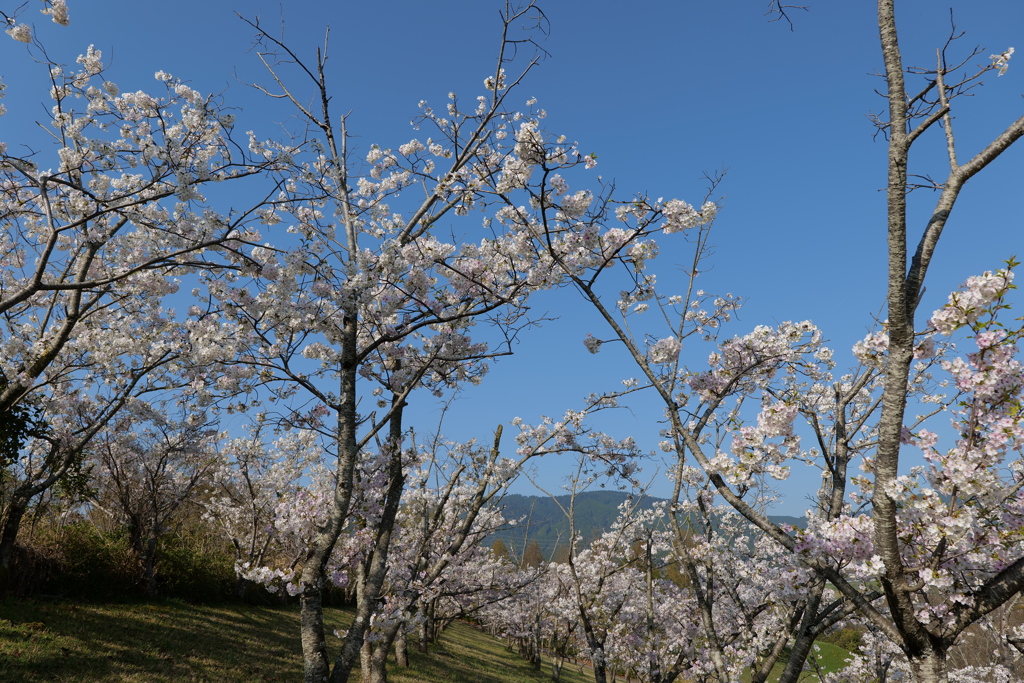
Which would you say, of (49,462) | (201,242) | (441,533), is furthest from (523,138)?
(441,533)

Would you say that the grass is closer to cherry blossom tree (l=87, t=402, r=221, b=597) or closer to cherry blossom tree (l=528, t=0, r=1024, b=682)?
cherry blossom tree (l=87, t=402, r=221, b=597)

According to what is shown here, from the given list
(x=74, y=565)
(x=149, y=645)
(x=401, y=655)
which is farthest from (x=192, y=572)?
(x=401, y=655)

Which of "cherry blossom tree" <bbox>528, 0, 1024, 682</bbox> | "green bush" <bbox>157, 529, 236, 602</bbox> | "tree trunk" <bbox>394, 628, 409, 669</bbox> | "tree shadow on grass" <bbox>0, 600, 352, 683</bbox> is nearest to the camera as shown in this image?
"cherry blossom tree" <bbox>528, 0, 1024, 682</bbox>

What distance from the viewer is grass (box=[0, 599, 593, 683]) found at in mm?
7023

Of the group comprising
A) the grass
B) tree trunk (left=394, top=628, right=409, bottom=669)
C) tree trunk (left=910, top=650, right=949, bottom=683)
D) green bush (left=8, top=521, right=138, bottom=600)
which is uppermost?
tree trunk (left=910, top=650, right=949, bottom=683)

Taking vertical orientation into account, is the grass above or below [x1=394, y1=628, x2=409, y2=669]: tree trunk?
above

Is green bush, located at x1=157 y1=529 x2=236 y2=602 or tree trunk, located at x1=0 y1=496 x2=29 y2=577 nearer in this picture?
tree trunk, located at x1=0 y1=496 x2=29 y2=577

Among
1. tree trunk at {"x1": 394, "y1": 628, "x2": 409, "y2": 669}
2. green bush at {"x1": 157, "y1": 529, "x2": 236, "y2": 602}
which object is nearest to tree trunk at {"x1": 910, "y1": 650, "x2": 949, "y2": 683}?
tree trunk at {"x1": 394, "y1": 628, "x2": 409, "y2": 669}

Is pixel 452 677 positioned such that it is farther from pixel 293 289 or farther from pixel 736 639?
pixel 293 289

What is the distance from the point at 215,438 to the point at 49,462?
2.94 metres

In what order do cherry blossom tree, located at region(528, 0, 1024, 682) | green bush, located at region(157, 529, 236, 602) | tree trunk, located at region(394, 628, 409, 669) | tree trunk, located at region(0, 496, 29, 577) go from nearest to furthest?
cherry blossom tree, located at region(528, 0, 1024, 682)
tree trunk, located at region(0, 496, 29, 577)
green bush, located at region(157, 529, 236, 602)
tree trunk, located at region(394, 628, 409, 669)

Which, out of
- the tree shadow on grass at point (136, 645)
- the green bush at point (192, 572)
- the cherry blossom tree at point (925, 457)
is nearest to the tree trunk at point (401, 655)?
the tree shadow on grass at point (136, 645)

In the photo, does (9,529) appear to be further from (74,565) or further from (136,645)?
(136,645)

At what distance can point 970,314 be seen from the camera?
3.28 metres
